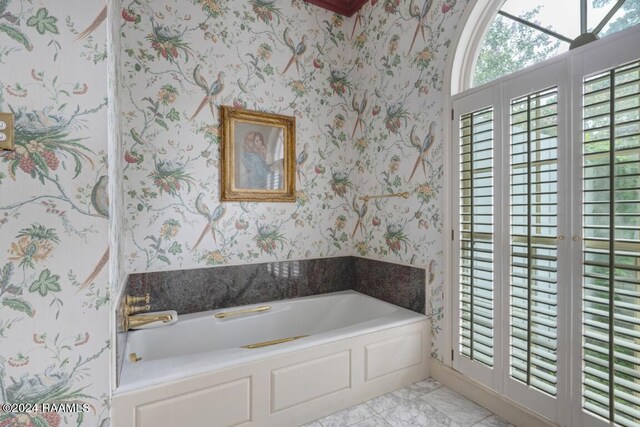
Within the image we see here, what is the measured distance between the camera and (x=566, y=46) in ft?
5.15

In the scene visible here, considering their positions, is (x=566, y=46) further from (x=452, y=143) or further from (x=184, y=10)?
(x=184, y=10)

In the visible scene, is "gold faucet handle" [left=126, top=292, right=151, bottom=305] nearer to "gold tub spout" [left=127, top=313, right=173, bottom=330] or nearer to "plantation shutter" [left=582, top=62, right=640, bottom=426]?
"gold tub spout" [left=127, top=313, right=173, bottom=330]

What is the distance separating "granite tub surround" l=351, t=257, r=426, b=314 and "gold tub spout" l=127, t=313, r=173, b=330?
157cm

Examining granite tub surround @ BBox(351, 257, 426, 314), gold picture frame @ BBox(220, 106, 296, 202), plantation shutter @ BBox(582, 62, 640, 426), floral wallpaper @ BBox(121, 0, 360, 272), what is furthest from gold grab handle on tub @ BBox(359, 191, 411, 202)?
plantation shutter @ BBox(582, 62, 640, 426)

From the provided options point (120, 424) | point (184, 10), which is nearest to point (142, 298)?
point (120, 424)

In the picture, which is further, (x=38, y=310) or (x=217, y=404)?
(x=217, y=404)

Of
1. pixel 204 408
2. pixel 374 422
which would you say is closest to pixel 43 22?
pixel 204 408

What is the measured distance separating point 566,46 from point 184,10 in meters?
2.35

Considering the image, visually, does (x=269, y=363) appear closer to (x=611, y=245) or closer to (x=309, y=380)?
(x=309, y=380)

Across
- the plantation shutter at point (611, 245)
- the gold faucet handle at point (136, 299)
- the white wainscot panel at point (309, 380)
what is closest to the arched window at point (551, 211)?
the plantation shutter at point (611, 245)

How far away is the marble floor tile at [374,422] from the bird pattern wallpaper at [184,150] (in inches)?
26.8

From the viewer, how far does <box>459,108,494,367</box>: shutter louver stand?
5.93 ft

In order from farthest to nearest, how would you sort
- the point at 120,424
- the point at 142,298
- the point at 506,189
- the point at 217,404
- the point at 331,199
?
the point at 331,199
the point at 142,298
the point at 506,189
the point at 217,404
the point at 120,424

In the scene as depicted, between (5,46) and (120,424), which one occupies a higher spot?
(5,46)
